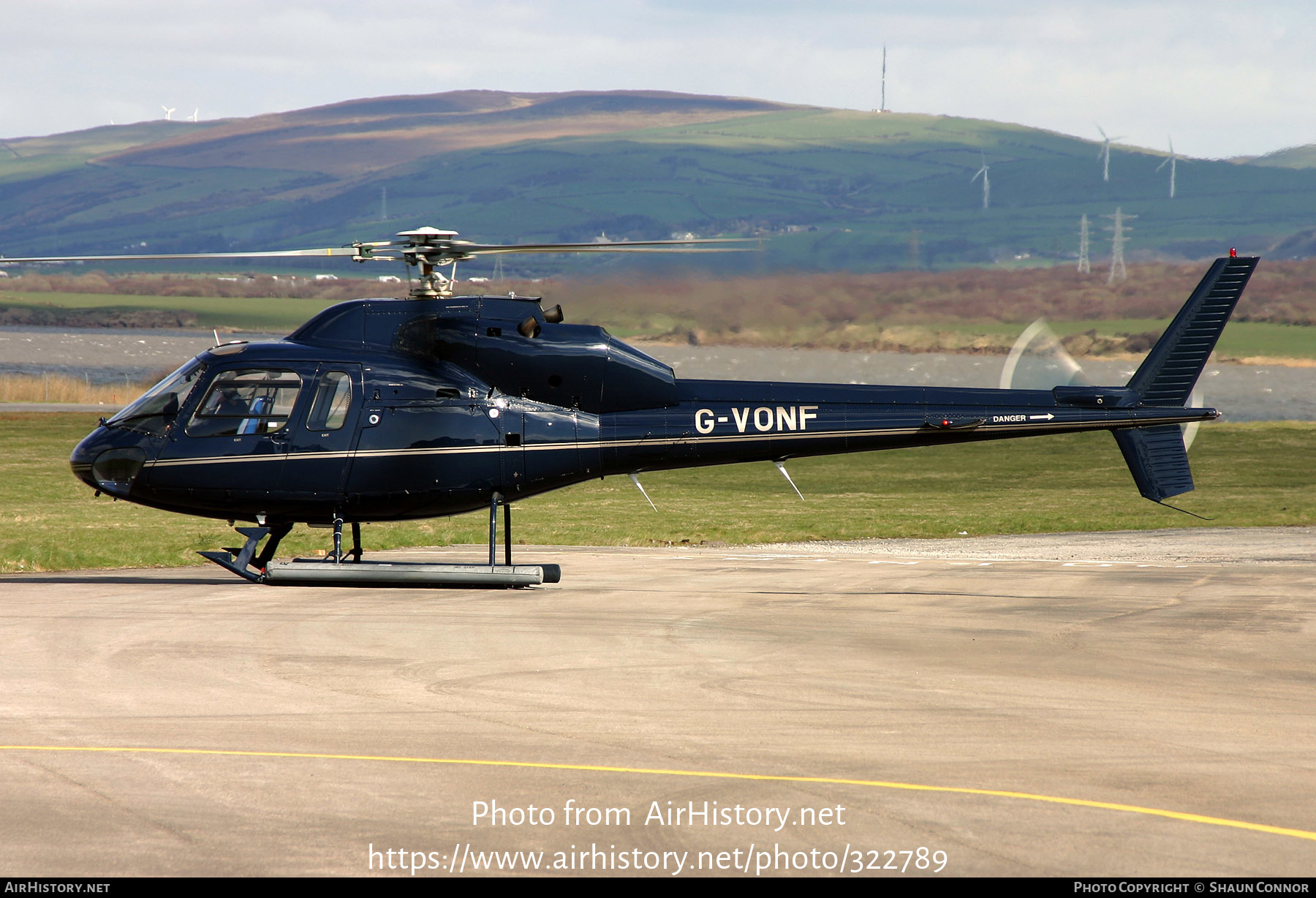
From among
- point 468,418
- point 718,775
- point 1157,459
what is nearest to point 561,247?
point 468,418

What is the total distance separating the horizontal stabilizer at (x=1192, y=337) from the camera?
16312mm

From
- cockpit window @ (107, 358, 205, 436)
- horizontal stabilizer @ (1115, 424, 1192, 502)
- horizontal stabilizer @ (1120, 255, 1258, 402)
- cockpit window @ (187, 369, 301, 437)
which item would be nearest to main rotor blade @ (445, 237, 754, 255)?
cockpit window @ (187, 369, 301, 437)

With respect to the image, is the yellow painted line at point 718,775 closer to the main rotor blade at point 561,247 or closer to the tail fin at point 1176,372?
the main rotor blade at point 561,247

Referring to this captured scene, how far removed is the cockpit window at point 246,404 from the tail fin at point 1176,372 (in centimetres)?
1133

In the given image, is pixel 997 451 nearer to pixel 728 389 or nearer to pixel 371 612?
pixel 728 389

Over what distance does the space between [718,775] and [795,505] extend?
21622 mm

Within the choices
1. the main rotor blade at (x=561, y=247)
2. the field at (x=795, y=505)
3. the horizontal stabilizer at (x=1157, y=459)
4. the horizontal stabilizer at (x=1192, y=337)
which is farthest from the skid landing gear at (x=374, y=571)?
the horizontal stabilizer at (x=1192, y=337)

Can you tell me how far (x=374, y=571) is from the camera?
50.4ft

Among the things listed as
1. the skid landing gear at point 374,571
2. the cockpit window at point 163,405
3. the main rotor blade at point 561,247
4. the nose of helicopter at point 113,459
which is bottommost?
the skid landing gear at point 374,571

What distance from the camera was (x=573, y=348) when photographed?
16.2m

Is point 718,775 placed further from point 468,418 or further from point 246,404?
Answer: point 246,404

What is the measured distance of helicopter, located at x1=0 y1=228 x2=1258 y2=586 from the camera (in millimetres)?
15633

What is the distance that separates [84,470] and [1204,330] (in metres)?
15.2

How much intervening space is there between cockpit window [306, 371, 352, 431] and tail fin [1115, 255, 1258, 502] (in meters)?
10.5
